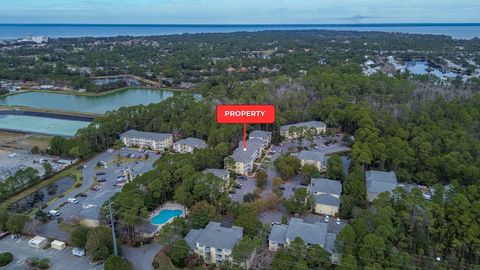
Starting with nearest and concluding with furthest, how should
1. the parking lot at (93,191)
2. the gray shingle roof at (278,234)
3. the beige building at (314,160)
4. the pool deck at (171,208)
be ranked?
the gray shingle roof at (278,234)
the parking lot at (93,191)
the pool deck at (171,208)
the beige building at (314,160)

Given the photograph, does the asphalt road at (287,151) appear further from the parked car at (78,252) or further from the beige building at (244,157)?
the parked car at (78,252)

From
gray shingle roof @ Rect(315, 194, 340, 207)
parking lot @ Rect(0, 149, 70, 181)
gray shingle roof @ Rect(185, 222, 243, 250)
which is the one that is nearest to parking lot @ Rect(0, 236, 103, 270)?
gray shingle roof @ Rect(185, 222, 243, 250)

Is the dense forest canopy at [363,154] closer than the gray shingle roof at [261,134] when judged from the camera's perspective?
Yes

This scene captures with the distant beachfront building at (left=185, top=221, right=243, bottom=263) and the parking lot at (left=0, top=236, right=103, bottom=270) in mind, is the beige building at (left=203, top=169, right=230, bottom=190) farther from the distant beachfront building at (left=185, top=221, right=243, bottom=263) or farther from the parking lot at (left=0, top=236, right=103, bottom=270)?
the parking lot at (left=0, top=236, right=103, bottom=270)

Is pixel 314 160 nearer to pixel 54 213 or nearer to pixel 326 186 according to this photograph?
pixel 326 186

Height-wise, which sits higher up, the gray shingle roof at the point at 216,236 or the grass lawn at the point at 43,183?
the gray shingle roof at the point at 216,236

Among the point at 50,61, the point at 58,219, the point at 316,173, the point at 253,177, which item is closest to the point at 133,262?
the point at 58,219

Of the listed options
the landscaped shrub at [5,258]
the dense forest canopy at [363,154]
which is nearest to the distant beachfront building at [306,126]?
the dense forest canopy at [363,154]
